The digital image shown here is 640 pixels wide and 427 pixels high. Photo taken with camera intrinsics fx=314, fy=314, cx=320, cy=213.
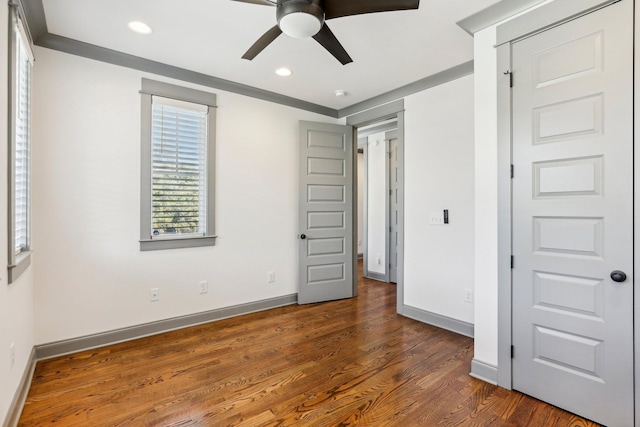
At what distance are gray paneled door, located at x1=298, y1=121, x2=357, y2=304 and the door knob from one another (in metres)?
2.91

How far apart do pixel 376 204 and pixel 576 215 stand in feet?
12.5

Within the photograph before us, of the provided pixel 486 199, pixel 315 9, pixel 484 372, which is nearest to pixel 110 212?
pixel 315 9

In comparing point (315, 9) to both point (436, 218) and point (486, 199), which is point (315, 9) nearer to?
point (486, 199)

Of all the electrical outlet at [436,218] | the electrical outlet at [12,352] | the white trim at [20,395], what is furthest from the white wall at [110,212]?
the electrical outlet at [436,218]

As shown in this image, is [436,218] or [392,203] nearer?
[436,218]

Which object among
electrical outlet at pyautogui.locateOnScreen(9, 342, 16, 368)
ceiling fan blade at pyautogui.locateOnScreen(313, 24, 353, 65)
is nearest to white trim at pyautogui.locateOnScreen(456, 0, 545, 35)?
ceiling fan blade at pyautogui.locateOnScreen(313, 24, 353, 65)

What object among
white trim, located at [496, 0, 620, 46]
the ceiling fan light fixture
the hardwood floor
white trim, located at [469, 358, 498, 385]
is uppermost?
white trim, located at [496, 0, 620, 46]

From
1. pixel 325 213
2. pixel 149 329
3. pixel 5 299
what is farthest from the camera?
pixel 325 213

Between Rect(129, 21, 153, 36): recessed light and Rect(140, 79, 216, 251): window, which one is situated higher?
Rect(129, 21, 153, 36): recessed light

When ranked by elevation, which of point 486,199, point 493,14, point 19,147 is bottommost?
point 486,199

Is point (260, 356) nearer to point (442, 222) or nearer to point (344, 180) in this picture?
point (442, 222)

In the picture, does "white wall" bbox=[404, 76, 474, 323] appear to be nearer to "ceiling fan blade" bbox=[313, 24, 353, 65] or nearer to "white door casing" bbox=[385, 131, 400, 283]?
"ceiling fan blade" bbox=[313, 24, 353, 65]

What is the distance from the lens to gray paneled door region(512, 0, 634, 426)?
1.75 m

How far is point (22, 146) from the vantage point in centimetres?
223
